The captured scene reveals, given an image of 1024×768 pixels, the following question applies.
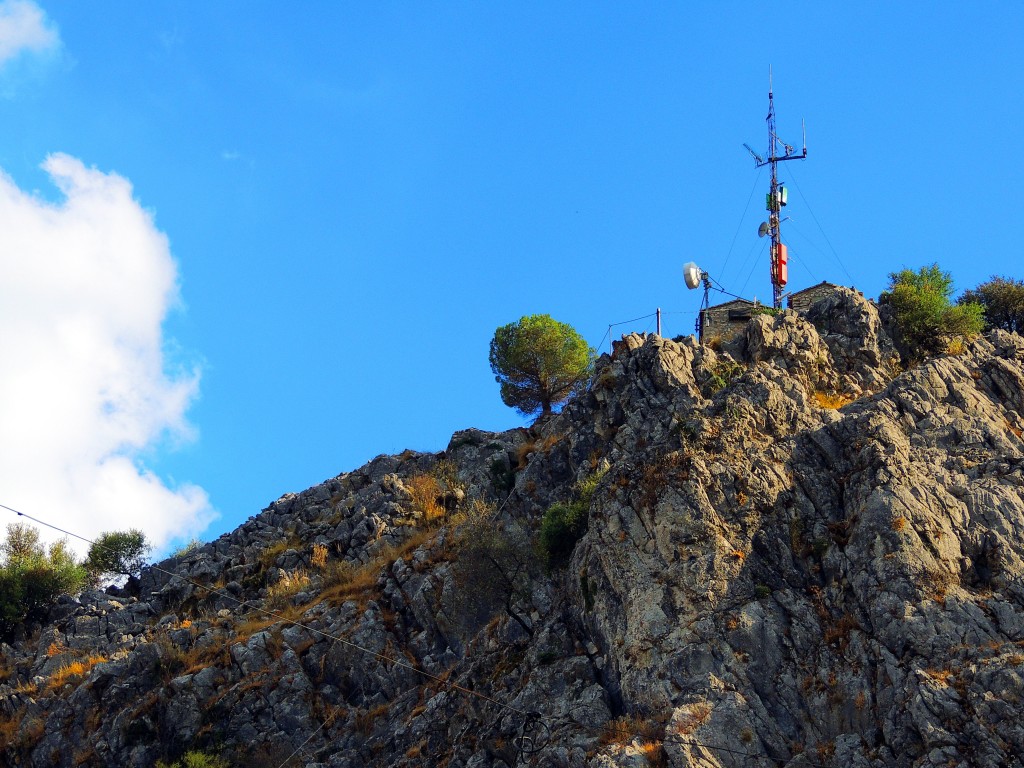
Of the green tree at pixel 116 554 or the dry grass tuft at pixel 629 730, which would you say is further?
the green tree at pixel 116 554

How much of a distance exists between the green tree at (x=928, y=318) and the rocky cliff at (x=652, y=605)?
100 centimetres

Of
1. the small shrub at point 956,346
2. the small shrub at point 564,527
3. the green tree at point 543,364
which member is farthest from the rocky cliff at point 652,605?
the green tree at point 543,364

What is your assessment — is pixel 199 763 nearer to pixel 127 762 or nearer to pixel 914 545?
pixel 127 762

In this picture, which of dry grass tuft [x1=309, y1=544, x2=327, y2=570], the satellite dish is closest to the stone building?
the satellite dish

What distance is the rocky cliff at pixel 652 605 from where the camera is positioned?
30.8 meters

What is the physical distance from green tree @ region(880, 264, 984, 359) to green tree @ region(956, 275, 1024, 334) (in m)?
3.53

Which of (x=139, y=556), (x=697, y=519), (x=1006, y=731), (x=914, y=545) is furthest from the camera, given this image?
(x=139, y=556)

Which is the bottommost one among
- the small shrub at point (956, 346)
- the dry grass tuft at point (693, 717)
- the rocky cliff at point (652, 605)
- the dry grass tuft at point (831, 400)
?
the dry grass tuft at point (693, 717)

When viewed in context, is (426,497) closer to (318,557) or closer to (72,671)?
(318,557)

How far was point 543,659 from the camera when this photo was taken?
3538cm

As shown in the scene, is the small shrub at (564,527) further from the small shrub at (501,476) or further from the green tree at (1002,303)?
the green tree at (1002,303)

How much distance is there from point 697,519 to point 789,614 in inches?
155

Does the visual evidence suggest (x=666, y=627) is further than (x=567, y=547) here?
No

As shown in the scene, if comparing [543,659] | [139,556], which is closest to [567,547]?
[543,659]
